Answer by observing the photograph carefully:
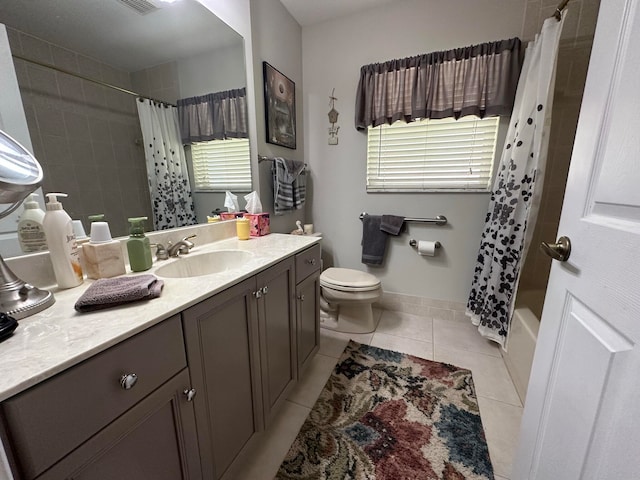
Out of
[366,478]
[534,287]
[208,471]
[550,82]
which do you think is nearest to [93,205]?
[208,471]

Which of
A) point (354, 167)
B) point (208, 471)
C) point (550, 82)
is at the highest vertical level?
point (550, 82)

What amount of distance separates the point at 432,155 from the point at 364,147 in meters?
0.53

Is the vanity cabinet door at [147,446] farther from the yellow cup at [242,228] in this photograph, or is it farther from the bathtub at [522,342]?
the bathtub at [522,342]

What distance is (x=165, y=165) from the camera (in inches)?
47.8

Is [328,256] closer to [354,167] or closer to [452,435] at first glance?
[354,167]

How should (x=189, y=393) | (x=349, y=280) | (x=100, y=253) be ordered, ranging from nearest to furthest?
(x=189, y=393) < (x=100, y=253) < (x=349, y=280)

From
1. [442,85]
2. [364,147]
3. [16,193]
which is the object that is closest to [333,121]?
[364,147]

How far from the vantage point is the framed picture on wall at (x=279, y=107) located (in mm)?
1791

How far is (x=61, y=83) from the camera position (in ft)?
2.76

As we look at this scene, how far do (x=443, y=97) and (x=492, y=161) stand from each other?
572 mm

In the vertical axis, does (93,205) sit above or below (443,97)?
below

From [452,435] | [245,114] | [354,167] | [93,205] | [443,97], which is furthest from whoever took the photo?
[354,167]

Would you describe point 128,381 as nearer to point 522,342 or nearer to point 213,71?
point 213,71

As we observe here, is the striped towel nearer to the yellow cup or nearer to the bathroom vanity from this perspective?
the yellow cup
